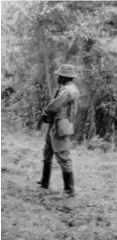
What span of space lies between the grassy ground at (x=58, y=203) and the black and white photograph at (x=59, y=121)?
1 centimetres

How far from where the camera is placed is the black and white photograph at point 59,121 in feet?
17.0

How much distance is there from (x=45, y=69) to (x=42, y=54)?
22.0 inches

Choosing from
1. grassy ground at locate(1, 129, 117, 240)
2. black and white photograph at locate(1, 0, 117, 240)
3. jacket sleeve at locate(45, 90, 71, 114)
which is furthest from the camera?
jacket sleeve at locate(45, 90, 71, 114)

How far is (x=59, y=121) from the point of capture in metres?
5.89

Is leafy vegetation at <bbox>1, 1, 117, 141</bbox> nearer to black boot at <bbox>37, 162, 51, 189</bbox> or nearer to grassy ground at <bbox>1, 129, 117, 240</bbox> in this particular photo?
grassy ground at <bbox>1, 129, 117, 240</bbox>

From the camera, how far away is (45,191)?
625cm

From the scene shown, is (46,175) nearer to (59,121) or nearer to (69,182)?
(69,182)

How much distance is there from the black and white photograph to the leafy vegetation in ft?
0.11

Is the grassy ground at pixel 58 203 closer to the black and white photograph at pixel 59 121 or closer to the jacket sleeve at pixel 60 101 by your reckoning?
the black and white photograph at pixel 59 121

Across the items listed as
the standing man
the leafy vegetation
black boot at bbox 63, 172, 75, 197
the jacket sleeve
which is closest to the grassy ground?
black boot at bbox 63, 172, 75, 197

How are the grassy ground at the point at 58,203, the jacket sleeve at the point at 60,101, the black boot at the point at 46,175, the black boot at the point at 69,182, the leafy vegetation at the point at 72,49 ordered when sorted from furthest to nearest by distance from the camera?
1. the leafy vegetation at the point at 72,49
2. the black boot at the point at 46,175
3. the black boot at the point at 69,182
4. the jacket sleeve at the point at 60,101
5. the grassy ground at the point at 58,203

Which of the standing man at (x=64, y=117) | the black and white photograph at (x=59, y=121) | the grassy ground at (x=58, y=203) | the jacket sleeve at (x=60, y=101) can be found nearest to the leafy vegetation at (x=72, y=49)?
the black and white photograph at (x=59, y=121)

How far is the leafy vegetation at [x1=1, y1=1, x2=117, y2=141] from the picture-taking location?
12172 millimetres

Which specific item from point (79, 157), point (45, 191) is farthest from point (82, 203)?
point (79, 157)
